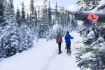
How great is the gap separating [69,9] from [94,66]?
2.14 metres

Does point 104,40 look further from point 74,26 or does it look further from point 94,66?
point 74,26

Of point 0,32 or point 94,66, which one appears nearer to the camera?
point 94,66

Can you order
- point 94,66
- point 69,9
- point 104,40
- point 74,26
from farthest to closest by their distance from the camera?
1. point 74,26
2. point 94,66
3. point 104,40
4. point 69,9

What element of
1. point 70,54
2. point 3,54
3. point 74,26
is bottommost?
point 74,26

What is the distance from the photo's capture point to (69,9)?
3283 millimetres

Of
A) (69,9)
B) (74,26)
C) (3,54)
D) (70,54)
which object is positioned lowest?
(74,26)

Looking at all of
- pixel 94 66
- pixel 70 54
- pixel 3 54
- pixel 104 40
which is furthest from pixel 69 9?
pixel 3 54

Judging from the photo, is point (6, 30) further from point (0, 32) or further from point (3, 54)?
point (3, 54)

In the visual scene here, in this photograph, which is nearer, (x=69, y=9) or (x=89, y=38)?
(x=69, y=9)

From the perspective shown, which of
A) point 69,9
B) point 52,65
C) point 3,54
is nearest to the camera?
point 69,9

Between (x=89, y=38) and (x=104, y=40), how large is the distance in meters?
0.80

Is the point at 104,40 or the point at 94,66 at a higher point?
the point at 104,40

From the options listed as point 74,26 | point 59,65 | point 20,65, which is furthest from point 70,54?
point 74,26

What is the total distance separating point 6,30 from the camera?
2798 cm
